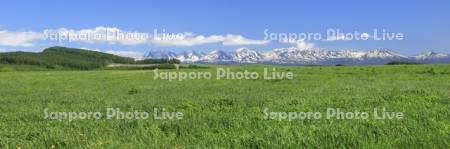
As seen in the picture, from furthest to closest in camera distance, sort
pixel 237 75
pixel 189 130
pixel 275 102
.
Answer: pixel 237 75 → pixel 275 102 → pixel 189 130

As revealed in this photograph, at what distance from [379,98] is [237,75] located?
38.6 m

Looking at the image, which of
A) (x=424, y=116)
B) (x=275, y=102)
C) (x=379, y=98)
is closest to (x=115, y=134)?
(x=424, y=116)

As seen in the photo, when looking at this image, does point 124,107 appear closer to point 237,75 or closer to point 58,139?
point 58,139

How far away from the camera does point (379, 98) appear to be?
1759 centimetres

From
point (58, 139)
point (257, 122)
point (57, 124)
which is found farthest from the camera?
point (57, 124)

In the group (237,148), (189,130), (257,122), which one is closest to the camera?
(237,148)

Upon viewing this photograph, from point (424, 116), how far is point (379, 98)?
6382 mm

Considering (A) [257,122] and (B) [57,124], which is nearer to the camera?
(A) [257,122]

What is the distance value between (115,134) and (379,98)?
1021 cm

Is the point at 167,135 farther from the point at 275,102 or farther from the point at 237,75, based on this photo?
the point at 237,75

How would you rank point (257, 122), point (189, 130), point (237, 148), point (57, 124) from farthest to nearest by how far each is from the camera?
point (57, 124) < point (257, 122) < point (189, 130) < point (237, 148)

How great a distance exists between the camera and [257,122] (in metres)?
11.5

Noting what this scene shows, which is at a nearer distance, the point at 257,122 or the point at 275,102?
the point at 257,122

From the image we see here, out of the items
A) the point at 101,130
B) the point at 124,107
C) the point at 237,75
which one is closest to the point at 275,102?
the point at 124,107
